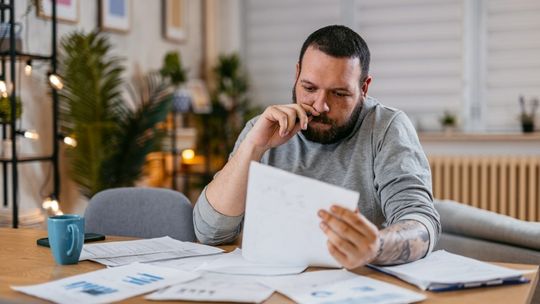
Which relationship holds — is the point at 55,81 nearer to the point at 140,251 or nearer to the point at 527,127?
the point at 140,251

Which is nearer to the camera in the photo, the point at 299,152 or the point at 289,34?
the point at 299,152

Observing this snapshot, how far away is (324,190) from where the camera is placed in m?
1.23

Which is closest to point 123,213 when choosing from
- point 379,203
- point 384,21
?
point 379,203

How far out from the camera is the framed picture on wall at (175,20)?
4582mm

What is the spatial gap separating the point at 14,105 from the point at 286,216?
6.39ft

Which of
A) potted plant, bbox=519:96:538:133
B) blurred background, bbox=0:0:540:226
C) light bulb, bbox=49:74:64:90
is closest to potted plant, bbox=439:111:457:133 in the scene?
blurred background, bbox=0:0:540:226

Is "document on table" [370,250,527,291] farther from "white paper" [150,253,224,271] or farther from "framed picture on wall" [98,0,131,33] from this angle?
"framed picture on wall" [98,0,131,33]

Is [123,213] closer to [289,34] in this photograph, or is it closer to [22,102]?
[22,102]

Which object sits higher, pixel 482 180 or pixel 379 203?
pixel 379 203

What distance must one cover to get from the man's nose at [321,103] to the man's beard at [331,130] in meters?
0.02

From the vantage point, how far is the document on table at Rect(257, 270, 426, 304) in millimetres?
1161

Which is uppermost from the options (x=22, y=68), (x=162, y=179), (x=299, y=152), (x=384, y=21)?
(x=384, y=21)

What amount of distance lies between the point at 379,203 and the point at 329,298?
69 centimetres

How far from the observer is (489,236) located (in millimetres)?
2176
